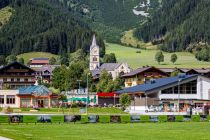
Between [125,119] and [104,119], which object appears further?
[125,119]

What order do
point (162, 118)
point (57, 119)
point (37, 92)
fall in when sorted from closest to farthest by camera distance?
point (57, 119)
point (162, 118)
point (37, 92)

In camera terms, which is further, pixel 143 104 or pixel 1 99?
pixel 1 99

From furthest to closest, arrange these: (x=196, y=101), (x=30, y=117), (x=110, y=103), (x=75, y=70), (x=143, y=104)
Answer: (x=75, y=70), (x=110, y=103), (x=196, y=101), (x=143, y=104), (x=30, y=117)

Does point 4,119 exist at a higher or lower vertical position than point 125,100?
lower

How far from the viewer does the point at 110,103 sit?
525ft

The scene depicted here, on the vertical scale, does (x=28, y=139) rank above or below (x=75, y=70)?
below

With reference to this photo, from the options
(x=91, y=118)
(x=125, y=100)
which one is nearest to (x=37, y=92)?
(x=125, y=100)

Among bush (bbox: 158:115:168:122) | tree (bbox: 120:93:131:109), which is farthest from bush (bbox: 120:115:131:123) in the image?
tree (bbox: 120:93:131:109)

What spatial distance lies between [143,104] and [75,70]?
69.9m

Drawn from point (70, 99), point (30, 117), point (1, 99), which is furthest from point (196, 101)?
point (30, 117)

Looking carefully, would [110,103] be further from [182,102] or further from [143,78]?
[182,102]

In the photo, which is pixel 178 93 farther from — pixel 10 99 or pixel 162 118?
pixel 10 99

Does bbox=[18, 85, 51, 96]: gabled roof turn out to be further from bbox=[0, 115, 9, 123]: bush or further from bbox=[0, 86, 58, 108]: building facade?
bbox=[0, 115, 9, 123]: bush

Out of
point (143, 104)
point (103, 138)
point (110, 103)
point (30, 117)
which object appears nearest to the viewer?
point (103, 138)
